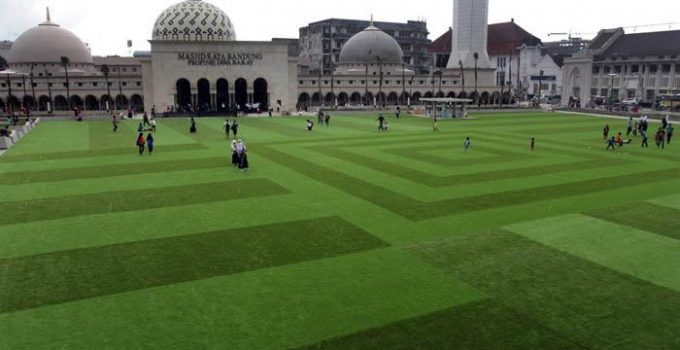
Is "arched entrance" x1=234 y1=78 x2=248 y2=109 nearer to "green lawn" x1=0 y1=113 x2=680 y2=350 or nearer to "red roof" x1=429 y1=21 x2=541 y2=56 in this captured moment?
"green lawn" x1=0 y1=113 x2=680 y2=350

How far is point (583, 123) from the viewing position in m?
54.5

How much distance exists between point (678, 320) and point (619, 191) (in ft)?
39.1

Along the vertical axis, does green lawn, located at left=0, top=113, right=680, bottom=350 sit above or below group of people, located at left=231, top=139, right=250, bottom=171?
below

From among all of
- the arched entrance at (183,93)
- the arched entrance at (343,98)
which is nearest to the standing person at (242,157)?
the arched entrance at (183,93)

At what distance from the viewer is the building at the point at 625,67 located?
87750mm

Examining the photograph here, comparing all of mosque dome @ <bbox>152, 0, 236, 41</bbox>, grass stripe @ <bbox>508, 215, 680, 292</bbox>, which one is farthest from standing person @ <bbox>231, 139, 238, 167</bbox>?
mosque dome @ <bbox>152, 0, 236, 41</bbox>

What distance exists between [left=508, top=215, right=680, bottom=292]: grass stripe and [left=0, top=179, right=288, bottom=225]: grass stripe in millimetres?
9755

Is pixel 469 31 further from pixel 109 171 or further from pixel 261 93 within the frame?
pixel 109 171

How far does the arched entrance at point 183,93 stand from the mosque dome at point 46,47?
2137 centimetres

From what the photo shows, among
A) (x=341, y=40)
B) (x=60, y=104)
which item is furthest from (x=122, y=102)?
(x=341, y=40)

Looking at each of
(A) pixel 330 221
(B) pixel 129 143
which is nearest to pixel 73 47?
(B) pixel 129 143

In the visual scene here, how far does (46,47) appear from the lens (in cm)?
8069

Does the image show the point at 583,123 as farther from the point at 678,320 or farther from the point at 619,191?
the point at 678,320

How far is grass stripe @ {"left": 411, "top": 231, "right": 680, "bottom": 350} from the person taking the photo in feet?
31.3
